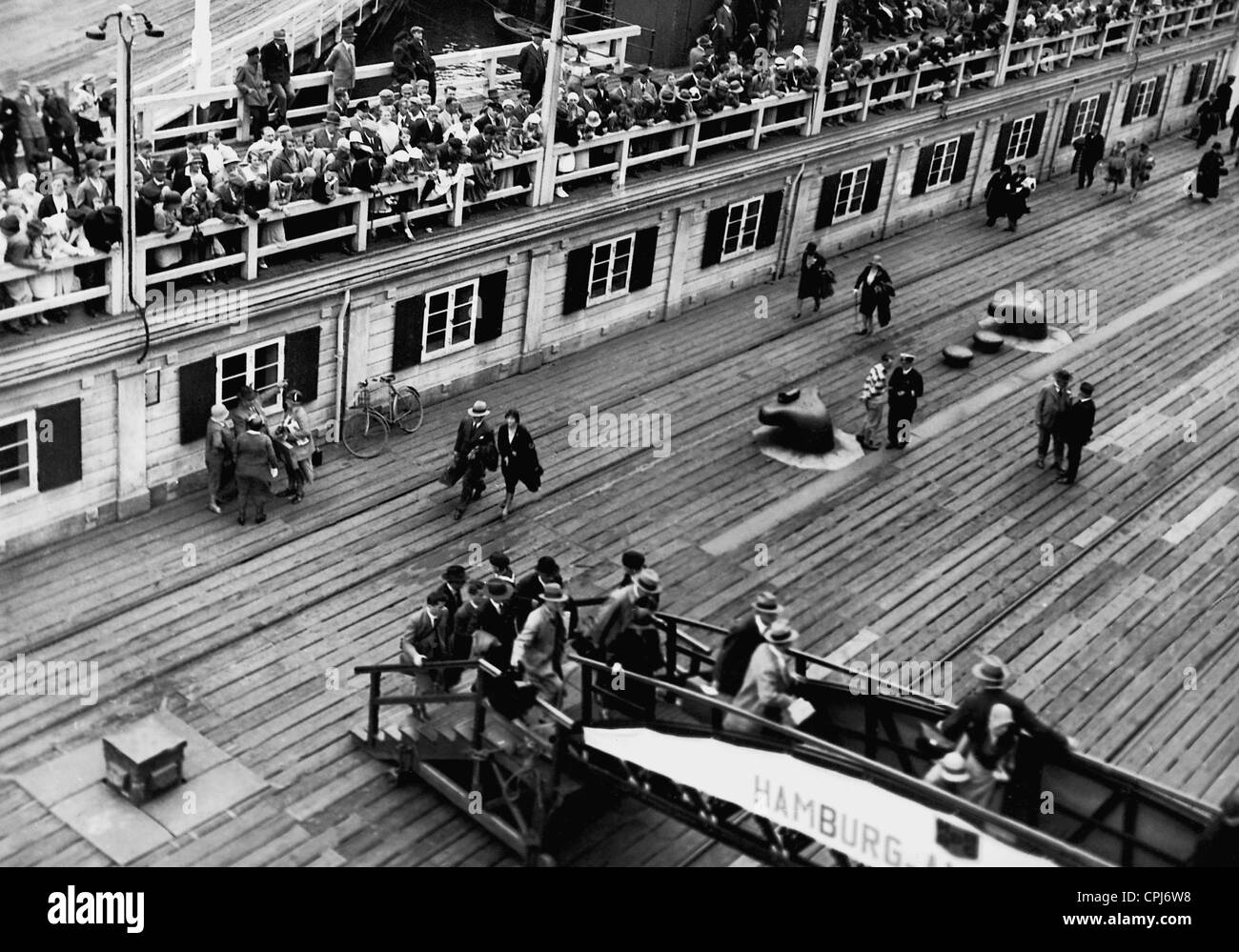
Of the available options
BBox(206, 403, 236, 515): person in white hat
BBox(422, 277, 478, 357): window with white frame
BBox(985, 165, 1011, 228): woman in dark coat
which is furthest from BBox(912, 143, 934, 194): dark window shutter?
BBox(206, 403, 236, 515): person in white hat

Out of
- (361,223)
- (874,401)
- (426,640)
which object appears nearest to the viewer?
(426,640)

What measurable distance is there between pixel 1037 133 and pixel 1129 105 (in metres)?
5.98

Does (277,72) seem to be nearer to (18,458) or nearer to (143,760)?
(18,458)

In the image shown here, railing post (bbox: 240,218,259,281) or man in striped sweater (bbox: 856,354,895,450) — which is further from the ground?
railing post (bbox: 240,218,259,281)

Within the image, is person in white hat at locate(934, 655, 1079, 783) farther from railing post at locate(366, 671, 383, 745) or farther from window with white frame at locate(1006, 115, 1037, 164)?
window with white frame at locate(1006, 115, 1037, 164)

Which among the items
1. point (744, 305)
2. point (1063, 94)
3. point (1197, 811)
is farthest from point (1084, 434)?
point (1063, 94)

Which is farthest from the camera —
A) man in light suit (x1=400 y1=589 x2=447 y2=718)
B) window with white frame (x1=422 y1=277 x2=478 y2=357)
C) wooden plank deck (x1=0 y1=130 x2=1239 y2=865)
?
window with white frame (x1=422 y1=277 x2=478 y2=357)

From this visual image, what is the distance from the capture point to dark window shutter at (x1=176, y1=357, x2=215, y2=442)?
21781 mm

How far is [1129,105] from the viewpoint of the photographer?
45500mm

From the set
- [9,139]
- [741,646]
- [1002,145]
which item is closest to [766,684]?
[741,646]

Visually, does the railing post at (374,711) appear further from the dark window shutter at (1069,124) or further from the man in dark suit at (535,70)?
the dark window shutter at (1069,124)

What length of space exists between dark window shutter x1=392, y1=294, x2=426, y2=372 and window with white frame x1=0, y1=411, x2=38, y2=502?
6.42m
